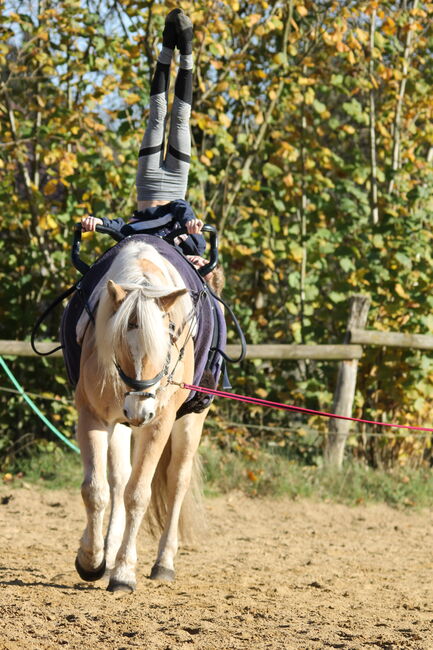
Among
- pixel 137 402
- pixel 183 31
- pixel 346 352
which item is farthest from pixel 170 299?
pixel 346 352

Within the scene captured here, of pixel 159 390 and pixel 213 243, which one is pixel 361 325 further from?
pixel 159 390

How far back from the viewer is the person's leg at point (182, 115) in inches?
192

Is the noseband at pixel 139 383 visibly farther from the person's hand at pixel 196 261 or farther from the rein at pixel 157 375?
the person's hand at pixel 196 261

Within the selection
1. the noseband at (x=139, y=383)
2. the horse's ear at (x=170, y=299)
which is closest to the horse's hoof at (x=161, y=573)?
the noseband at (x=139, y=383)

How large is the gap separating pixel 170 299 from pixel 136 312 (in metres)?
0.16

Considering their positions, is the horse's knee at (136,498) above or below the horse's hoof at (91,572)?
above

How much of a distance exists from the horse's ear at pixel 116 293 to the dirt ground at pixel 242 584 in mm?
1203

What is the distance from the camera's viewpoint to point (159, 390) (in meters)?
3.75

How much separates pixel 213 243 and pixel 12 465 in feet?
11.4

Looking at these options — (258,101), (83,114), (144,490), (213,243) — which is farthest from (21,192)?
(144,490)

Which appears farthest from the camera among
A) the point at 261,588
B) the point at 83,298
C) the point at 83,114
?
the point at 83,114

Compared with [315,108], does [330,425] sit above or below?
below

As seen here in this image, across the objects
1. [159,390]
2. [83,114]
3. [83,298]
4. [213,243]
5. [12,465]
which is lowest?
[12,465]

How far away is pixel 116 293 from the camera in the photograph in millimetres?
3549
